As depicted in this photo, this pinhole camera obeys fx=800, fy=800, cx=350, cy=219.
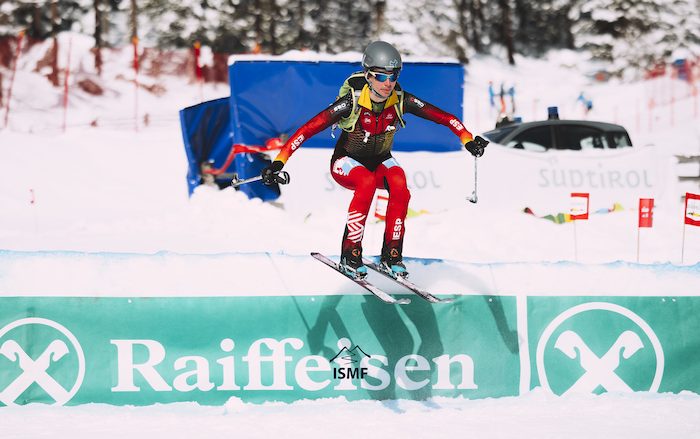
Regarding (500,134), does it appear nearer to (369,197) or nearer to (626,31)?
(369,197)

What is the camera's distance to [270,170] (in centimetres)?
553

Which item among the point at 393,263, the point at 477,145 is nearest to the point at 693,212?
the point at 477,145

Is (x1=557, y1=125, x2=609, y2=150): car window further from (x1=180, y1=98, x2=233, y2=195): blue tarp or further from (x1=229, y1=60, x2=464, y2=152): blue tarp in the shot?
(x1=180, y1=98, x2=233, y2=195): blue tarp

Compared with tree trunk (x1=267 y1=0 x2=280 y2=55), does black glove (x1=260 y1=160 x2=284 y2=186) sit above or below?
below

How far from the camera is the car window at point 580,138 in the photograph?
14.9 metres

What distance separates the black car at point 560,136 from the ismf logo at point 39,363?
33.8 feet

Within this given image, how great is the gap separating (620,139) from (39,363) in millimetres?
12045

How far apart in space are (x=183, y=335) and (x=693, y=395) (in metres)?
3.76

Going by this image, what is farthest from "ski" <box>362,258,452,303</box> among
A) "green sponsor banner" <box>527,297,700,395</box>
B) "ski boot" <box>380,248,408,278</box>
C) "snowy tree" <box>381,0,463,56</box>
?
"snowy tree" <box>381,0,463,56</box>

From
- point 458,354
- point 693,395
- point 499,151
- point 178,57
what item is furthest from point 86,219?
point 178,57

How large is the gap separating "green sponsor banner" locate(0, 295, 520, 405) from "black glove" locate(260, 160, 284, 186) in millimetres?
882

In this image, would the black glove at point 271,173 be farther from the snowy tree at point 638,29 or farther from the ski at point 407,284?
the snowy tree at point 638,29

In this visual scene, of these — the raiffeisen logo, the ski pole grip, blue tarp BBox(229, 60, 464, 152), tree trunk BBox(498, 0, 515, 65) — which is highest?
tree trunk BBox(498, 0, 515, 65)

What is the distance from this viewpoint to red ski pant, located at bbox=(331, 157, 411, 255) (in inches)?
225
